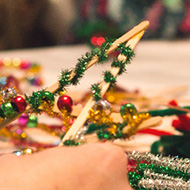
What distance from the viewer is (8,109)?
0.30 m

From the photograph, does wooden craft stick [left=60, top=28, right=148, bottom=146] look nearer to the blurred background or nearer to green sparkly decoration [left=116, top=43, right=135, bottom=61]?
green sparkly decoration [left=116, top=43, right=135, bottom=61]

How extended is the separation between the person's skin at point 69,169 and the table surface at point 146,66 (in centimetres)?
30

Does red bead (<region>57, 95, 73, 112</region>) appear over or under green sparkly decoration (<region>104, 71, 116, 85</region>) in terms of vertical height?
under

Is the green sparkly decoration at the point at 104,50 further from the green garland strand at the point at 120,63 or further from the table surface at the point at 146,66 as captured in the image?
the table surface at the point at 146,66

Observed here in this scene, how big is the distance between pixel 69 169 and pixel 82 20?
1.66 m

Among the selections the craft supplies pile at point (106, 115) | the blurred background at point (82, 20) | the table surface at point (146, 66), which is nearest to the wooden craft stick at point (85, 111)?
the craft supplies pile at point (106, 115)

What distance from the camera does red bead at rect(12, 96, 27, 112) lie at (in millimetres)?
310

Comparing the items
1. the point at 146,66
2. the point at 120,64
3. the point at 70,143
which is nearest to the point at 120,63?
the point at 120,64

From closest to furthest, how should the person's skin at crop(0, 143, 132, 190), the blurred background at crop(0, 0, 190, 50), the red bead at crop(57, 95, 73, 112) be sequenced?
the person's skin at crop(0, 143, 132, 190)
the red bead at crop(57, 95, 73, 112)
the blurred background at crop(0, 0, 190, 50)

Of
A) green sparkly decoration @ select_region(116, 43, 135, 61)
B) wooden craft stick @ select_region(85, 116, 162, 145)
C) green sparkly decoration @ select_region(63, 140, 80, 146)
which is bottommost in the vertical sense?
green sparkly decoration @ select_region(63, 140, 80, 146)

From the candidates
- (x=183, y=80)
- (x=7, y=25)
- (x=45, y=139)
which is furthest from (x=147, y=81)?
(x=7, y=25)

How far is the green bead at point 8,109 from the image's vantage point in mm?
304

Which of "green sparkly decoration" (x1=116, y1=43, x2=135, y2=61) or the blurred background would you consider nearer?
"green sparkly decoration" (x1=116, y1=43, x2=135, y2=61)

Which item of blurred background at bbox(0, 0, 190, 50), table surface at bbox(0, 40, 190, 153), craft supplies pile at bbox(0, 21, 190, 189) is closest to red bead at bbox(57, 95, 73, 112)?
craft supplies pile at bbox(0, 21, 190, 189)
